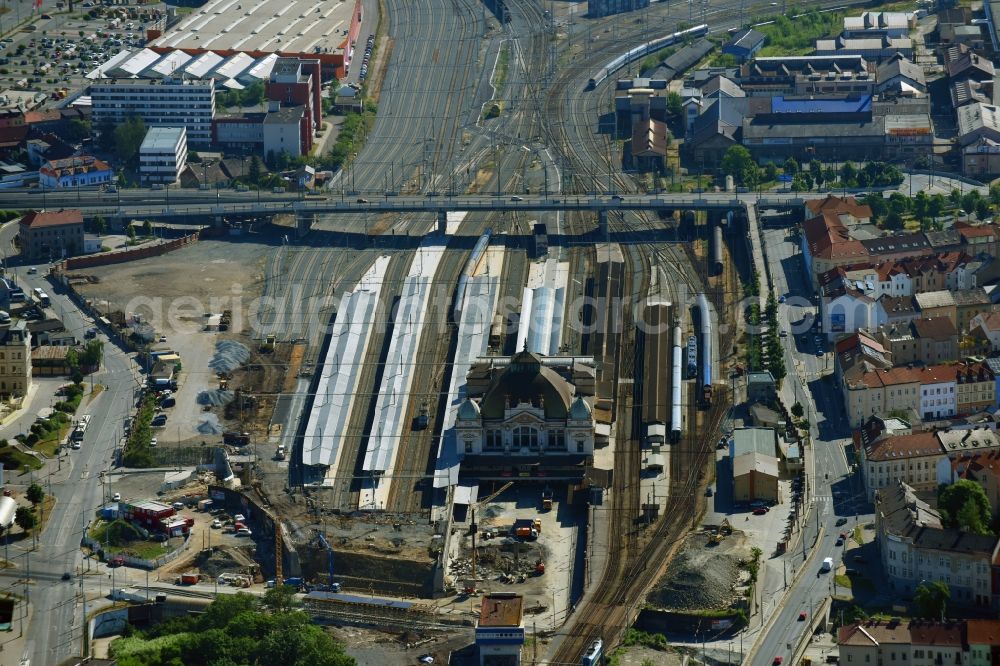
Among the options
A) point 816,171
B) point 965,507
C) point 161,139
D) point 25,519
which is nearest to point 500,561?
point 965,507

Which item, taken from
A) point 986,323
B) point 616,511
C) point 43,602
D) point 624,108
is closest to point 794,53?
point 624,108

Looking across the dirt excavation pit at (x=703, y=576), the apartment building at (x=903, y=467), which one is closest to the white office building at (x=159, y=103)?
the apartment building at (x=903, y=467)

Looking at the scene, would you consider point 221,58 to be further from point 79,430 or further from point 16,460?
point 16,460

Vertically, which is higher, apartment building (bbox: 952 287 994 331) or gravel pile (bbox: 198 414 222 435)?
apartment building (bbox: 952 287 994 331)

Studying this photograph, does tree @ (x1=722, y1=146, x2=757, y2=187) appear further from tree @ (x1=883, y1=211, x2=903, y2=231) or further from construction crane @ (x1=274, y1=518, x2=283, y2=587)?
construction crane @ (x1=274, y1=518, x2=283, y2=587)

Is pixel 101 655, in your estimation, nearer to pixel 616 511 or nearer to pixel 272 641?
pixel 272 641

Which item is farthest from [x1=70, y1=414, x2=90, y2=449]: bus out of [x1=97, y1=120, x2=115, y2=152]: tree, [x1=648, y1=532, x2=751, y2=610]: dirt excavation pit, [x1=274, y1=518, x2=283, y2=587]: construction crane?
[x1=97, y1=120, x2=115, y2=152]: tree
